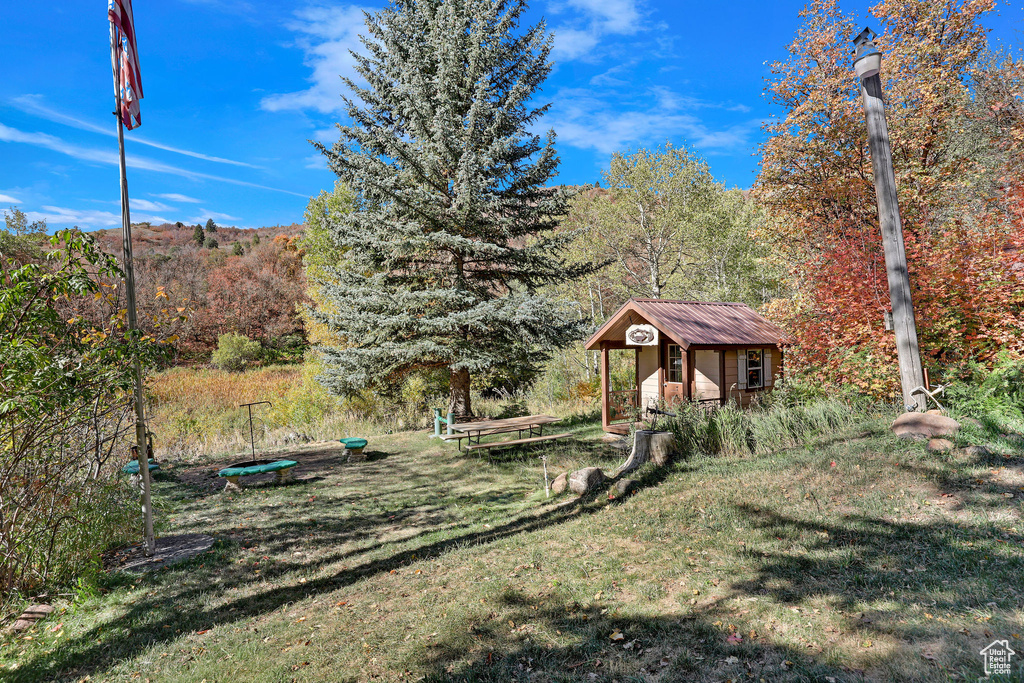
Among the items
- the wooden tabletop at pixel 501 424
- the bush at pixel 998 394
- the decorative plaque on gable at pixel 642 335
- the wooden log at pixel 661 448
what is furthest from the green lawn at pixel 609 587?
the decorative plaque on gable at pixel 642 335

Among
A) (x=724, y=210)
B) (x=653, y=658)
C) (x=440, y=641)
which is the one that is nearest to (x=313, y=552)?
(x=440, y=641)

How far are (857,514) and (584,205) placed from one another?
24.0 m

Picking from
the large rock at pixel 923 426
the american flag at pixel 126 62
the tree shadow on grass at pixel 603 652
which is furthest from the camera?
the large rock at pixel 923 426

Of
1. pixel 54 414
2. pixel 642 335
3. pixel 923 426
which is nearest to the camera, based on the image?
pixel 54 414

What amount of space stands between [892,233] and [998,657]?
23.1ft

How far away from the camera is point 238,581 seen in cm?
527

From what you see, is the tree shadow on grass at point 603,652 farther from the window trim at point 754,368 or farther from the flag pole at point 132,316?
the window trim at point 754,368

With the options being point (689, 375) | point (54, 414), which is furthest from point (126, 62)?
point (689, 375)

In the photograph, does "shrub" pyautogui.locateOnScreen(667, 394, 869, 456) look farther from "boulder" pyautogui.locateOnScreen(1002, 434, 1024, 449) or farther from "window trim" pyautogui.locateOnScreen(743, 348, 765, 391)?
"window trim" pyautogui.locateOnScreen(743, 348, 765, 391)

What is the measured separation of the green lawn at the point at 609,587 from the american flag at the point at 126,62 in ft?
17.3

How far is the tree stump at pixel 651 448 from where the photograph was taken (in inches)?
328

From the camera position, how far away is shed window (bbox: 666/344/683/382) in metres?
14.1

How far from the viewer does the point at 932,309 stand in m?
8.93

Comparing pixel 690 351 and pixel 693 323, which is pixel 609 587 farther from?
pixel 693 323
